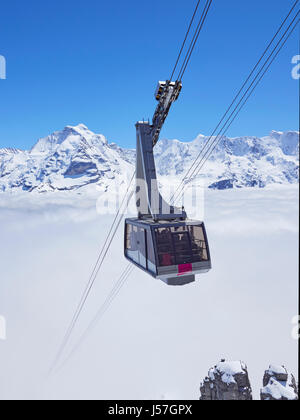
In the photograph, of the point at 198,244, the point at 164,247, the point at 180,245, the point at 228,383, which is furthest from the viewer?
the point at 228,383

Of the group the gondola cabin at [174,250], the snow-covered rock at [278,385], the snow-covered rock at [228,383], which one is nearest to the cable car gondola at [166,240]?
the gondola cabin at [174,250]

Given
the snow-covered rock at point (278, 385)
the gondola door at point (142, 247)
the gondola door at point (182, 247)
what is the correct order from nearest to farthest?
the gondola door at point (182, 247), the gondola door at point (142, 247), the snow-covered rock at point (278, 385)

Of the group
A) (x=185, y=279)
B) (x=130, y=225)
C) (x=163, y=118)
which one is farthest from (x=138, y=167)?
(x=185, y=279)

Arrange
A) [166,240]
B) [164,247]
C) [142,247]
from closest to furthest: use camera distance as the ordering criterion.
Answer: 1. [164,247]
2. [166,240]
3. [142,247]

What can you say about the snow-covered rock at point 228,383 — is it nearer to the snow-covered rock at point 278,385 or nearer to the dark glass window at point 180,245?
the snow-covered rock at point 278,385

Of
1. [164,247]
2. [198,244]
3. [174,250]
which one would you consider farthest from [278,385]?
[164,247]

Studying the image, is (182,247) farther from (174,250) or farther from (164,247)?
(164,247)

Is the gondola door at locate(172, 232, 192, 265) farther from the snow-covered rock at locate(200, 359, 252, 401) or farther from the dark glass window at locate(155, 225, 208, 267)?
the snow-covered rock at locate(200, 359, 252, 401)
